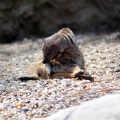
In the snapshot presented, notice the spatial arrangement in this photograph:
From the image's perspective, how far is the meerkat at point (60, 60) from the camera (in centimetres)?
645

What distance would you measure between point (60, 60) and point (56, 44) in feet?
1.05

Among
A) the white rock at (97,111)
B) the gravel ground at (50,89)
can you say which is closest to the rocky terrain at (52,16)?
the gravel ground at (50,89)

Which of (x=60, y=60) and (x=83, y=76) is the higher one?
(x=60, y=60)

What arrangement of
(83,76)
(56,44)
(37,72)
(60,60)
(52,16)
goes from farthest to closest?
(52,16), (37,72), (60,60), (56,44), (83,76)

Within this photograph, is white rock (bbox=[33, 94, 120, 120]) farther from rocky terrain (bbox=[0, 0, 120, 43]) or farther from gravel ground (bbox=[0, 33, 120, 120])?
rocky terrain (bbox=[0, 0, 120, 43])

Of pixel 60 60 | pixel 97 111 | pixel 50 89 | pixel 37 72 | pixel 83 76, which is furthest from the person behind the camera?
pixel 37 72

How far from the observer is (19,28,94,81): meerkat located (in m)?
6.45

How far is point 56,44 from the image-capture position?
21.5ft

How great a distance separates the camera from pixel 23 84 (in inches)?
249

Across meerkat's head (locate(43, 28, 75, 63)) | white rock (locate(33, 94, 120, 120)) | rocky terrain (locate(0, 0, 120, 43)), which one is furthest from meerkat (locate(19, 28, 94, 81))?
rocky terrain (locate(0, 0, 120, 43))

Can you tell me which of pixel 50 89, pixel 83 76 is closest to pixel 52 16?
pixel 83 76

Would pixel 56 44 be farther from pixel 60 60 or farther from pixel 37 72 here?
pixel 37 72

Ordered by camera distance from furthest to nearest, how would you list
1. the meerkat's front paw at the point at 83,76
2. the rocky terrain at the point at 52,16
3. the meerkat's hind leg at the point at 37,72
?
the rocky terrain at the point at 52,16
the meerkat's hind leg at the point at 37,72
the meerkat's front paw at the point at 83,76

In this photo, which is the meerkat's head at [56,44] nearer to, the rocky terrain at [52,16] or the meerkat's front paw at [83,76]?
the meerkat's front paw at [83,76]
